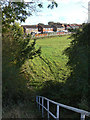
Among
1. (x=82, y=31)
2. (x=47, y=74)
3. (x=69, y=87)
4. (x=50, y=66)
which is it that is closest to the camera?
(x=69, y=87)

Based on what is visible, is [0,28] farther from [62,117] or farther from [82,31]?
[62,117]

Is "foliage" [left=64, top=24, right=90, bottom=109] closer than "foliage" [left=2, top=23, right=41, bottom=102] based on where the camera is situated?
Yes

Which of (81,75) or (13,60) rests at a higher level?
(13,60)

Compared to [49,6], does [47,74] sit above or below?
below

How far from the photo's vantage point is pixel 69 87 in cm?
585

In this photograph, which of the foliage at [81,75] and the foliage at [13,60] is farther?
the foliage at [13,60]

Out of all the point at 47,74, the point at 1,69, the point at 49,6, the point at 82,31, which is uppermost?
the point at 49,6

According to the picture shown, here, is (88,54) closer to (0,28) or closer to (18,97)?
(18,97)

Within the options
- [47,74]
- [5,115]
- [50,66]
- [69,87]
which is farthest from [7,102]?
[50,66]

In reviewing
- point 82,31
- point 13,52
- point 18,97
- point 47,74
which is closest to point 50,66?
point 47,74

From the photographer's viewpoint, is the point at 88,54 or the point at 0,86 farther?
the point at 0,86

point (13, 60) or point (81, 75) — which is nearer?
point (81, 75)

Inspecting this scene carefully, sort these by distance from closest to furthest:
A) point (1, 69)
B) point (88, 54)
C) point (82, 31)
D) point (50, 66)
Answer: point (88, 54)
point (82, 31)
point (1, 69)
point (50, 66)

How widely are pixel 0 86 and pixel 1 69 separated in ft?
2.53
